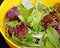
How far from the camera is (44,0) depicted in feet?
3.33

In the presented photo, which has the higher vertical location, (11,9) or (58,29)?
(11,9)

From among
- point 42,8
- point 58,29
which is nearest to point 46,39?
point 58,29

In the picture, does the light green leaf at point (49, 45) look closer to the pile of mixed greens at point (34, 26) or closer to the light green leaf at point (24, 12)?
the pile of mixed greens at point (34, 26)

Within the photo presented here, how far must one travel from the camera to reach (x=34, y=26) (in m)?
0.86

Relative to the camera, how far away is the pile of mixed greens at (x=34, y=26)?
0.80 meters

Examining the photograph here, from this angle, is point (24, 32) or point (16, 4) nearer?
point (24, 32)

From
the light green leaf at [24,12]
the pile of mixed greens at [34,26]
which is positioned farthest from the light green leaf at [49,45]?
the light green leaf at [24,12]

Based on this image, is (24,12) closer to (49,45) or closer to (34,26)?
(34,26)

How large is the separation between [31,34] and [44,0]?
248mm

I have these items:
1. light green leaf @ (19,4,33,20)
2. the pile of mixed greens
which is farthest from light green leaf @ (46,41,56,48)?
light green leaf @ (19,4,33,20)

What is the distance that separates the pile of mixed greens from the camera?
2.63 ft

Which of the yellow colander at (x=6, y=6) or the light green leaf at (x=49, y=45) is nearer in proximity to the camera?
the light green leaf at (x=49, y=45)

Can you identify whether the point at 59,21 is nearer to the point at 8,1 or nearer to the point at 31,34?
the point at 31,34

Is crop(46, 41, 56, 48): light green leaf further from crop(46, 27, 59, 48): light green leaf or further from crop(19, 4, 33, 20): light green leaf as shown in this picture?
crop(19, 4, 33, 20): light green leaf
